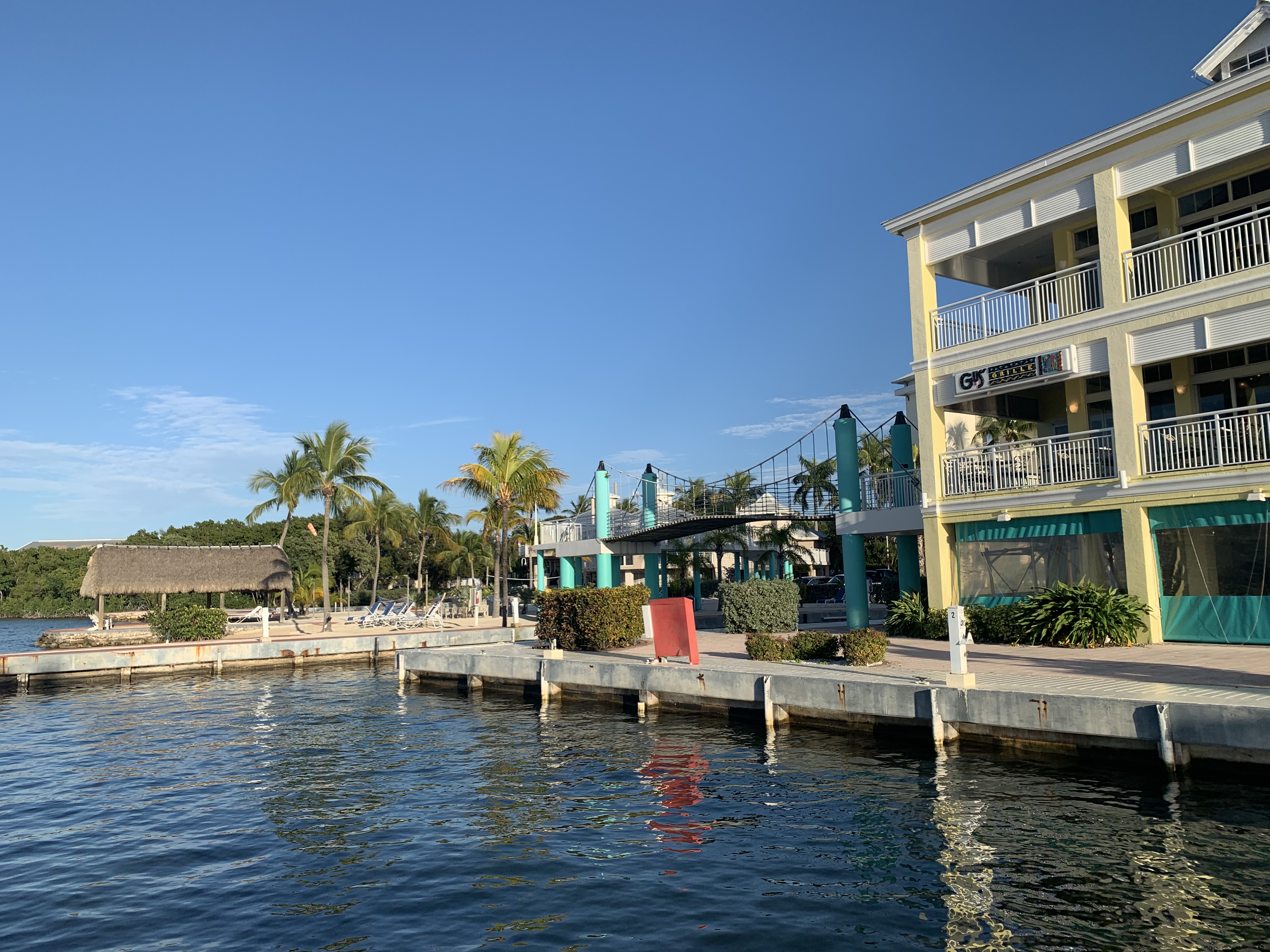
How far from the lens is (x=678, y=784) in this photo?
1339 cm

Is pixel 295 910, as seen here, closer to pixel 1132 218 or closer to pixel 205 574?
pixel 1132 218

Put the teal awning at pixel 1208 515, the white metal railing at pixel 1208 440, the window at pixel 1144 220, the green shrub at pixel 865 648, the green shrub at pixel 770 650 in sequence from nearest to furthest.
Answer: the green shrub at pixel 865 648, the teal awning at pixel 1208 515, the white metal railing at pixel 1208 440, the green shrub at pixel 770 650, the window at pixel 1144 220

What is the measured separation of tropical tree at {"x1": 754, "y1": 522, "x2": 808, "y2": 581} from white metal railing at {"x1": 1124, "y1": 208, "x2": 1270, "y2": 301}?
24.4 meters


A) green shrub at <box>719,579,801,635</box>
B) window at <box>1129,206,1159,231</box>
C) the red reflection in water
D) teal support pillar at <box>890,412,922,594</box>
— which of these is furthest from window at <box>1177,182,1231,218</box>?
the red reflection in water

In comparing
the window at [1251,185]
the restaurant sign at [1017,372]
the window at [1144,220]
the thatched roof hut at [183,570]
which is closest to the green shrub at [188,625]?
the thatched roof hut at [183,570]

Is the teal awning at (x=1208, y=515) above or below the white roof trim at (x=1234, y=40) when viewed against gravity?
below

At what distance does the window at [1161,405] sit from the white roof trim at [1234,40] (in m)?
8.25

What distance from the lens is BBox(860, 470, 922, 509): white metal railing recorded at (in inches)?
1040

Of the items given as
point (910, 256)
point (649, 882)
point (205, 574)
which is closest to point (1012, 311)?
point (910, 256)

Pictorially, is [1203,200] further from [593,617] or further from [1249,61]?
[593,617]

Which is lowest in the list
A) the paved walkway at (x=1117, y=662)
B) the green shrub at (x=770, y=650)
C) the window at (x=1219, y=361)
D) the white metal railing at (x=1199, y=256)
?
the paved walkway at (x=1117, y=662)

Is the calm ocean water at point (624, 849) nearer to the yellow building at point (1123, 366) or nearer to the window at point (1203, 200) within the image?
the yellow building at point (1123, 366)

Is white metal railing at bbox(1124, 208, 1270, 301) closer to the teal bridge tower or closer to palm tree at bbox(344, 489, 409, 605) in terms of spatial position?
the teal bridge tower

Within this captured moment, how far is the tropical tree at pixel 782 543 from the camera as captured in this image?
4412 cm
